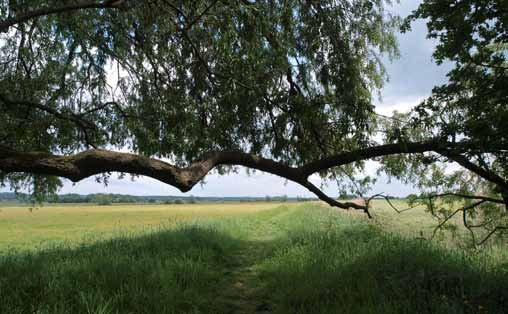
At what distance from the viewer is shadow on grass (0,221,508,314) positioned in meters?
4.73

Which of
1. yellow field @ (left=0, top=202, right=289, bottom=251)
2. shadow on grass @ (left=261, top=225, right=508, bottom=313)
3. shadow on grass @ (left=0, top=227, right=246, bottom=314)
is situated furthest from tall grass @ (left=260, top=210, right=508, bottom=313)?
yellow field @ (left=0, top=202, right=289, bottom=251)

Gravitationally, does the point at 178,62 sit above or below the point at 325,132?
above

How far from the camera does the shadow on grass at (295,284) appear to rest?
4.73 meters

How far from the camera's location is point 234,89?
7.54 metres

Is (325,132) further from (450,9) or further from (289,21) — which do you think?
(450,9)

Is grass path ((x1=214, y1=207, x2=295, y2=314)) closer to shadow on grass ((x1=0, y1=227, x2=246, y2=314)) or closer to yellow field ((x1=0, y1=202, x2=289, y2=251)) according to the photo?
shadow on grass ((x1=0, y1=227, x2=246, y2=314))

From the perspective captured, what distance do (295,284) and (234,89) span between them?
3951 millimetres

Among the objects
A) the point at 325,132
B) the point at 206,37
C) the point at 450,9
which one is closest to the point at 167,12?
the point at 206,37

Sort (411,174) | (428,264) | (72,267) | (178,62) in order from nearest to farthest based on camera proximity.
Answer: (428,264), (72,267), (411,174), (178,62)

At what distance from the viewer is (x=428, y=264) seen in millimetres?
6152

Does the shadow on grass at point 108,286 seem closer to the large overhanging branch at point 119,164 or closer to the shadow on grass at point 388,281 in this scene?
the shadow on grass at point 388,281

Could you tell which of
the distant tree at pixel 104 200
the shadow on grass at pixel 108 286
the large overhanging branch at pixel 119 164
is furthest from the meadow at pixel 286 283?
the distant tree at pixel 104 200

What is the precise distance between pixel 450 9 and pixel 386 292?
168 inches

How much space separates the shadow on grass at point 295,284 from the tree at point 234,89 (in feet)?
4.11
